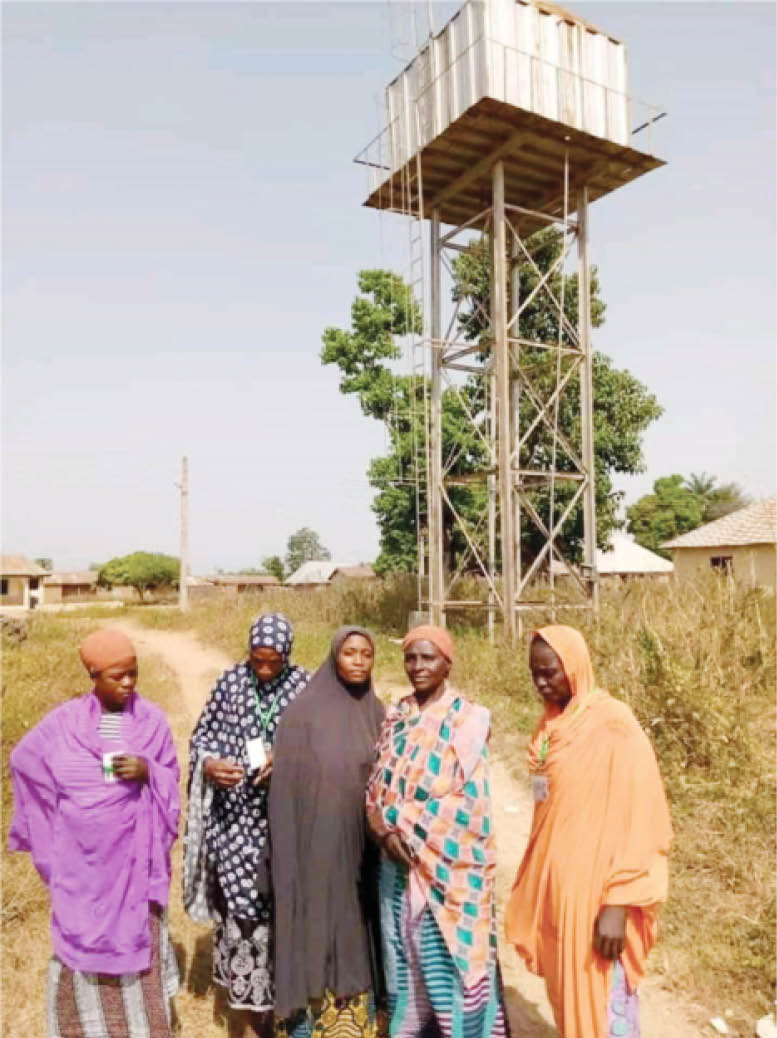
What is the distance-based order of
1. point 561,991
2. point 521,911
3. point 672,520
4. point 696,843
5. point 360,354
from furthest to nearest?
point 672,520 → point 360,354 → point 696,843 → point 521,911 → point 561,991

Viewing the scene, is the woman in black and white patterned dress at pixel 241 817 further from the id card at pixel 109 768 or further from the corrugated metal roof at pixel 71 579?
the corrugated metal roof at pixel 71 579

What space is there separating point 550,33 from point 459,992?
1127 centimetres

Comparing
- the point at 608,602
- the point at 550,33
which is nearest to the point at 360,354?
the point at 550,33

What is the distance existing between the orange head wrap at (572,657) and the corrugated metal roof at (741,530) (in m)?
21.1

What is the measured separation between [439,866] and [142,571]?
47.3m

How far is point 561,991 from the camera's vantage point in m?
2.48

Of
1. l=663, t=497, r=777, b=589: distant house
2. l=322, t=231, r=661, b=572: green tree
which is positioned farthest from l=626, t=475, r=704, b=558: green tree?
l=322, t=231, r=661, b=572: green tree

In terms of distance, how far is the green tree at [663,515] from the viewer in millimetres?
43031

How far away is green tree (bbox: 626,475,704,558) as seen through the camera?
4303 centimetres

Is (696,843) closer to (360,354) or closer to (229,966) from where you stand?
(229,966)

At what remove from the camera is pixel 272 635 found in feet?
9.86

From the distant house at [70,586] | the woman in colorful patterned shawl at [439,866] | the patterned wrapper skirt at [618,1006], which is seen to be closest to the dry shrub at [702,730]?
the patterned wrapper skirt at [618,1006]

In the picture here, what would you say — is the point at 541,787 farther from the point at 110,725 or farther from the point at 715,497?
the point at 715,497

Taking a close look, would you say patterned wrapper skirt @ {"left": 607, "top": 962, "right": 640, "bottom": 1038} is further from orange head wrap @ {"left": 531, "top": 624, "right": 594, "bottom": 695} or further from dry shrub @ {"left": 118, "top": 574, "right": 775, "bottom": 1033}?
dry shrub @ {"left": 118, "top": 574, "right": 775, "bottom": 1033}
